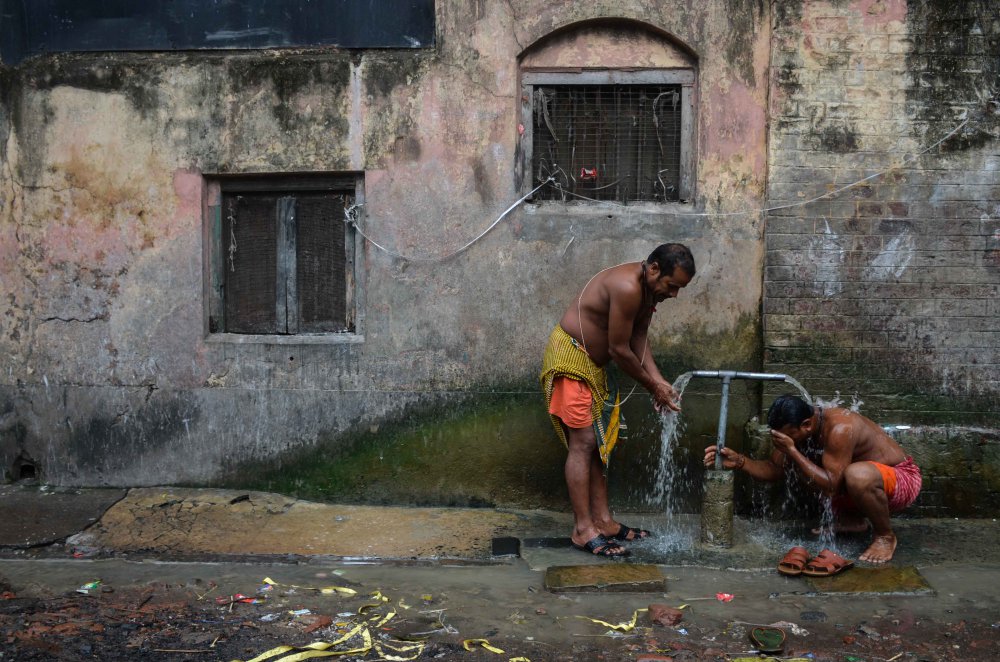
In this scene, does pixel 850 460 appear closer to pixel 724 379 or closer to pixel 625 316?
pixel 724 379

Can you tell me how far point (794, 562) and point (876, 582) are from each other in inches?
16.1

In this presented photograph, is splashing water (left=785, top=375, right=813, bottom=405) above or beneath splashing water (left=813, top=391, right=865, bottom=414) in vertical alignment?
above

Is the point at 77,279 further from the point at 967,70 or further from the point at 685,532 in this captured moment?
the point at 967,70

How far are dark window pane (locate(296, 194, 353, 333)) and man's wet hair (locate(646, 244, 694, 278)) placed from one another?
7.12 feet

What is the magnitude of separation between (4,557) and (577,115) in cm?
428

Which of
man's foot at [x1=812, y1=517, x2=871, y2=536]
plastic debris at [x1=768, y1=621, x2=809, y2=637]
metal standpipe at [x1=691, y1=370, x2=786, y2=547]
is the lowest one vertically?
plastic debris at [x1=768, y1=621, x2=809, y2=637]

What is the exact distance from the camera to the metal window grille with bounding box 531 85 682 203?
6.00 m

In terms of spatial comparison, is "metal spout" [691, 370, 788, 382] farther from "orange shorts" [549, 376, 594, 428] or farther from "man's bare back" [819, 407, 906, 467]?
"orange shorts" [549, 376, 594, 428]

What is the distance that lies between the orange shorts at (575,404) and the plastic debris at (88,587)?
8.55 feet

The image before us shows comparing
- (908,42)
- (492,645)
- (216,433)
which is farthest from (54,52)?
(908,42)

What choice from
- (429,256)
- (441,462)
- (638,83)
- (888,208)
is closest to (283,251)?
(429,256)

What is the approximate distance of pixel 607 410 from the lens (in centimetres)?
555

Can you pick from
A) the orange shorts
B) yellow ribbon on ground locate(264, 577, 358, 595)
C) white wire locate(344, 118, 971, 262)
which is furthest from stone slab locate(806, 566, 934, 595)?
yellow ribbon on ground locate(264, 577, 358, 595)

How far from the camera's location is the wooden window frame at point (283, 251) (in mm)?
6102
